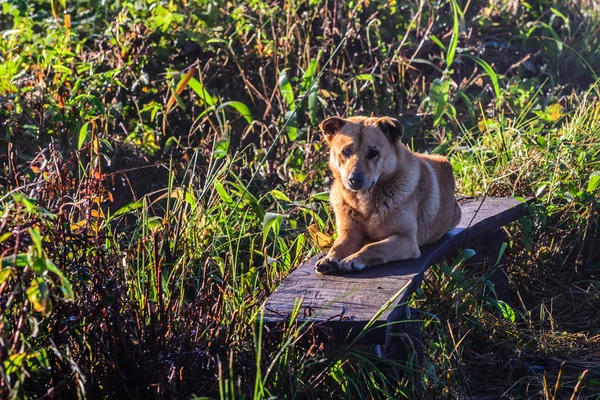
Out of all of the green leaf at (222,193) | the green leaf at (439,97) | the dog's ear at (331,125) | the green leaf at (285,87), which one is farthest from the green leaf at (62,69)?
the green leaf at (439,97)

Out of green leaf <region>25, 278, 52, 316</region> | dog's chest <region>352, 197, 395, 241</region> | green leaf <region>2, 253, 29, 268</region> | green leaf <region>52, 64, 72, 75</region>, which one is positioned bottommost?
dog's chest <region>352, 197, 395, 241</region>

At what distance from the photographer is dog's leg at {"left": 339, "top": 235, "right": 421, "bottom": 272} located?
3.90m

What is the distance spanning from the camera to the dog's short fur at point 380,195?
4188 millimetres

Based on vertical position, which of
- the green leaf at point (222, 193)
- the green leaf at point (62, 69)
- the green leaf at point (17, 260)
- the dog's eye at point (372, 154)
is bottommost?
the green leaf at point (222, 193)

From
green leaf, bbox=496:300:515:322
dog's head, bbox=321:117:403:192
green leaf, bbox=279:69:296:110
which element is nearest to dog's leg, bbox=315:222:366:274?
dog's head, bbox=321:117:403:192

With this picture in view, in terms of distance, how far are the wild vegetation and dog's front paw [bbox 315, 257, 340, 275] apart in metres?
0.25

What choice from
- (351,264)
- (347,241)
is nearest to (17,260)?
(351,264)

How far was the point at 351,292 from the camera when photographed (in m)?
3.34

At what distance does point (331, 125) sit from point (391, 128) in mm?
337

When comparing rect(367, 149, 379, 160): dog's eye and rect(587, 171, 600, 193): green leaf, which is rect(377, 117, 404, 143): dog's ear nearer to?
rect(367, 149, 379, 160): dog's eye

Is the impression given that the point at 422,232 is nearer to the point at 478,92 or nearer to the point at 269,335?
the point at 269,335

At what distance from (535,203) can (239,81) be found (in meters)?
2.88

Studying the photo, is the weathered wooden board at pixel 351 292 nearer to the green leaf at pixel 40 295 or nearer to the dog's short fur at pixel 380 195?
the dog's short fur at pixel 380 195

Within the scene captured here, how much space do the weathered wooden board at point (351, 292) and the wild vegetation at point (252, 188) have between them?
0.40 ft
